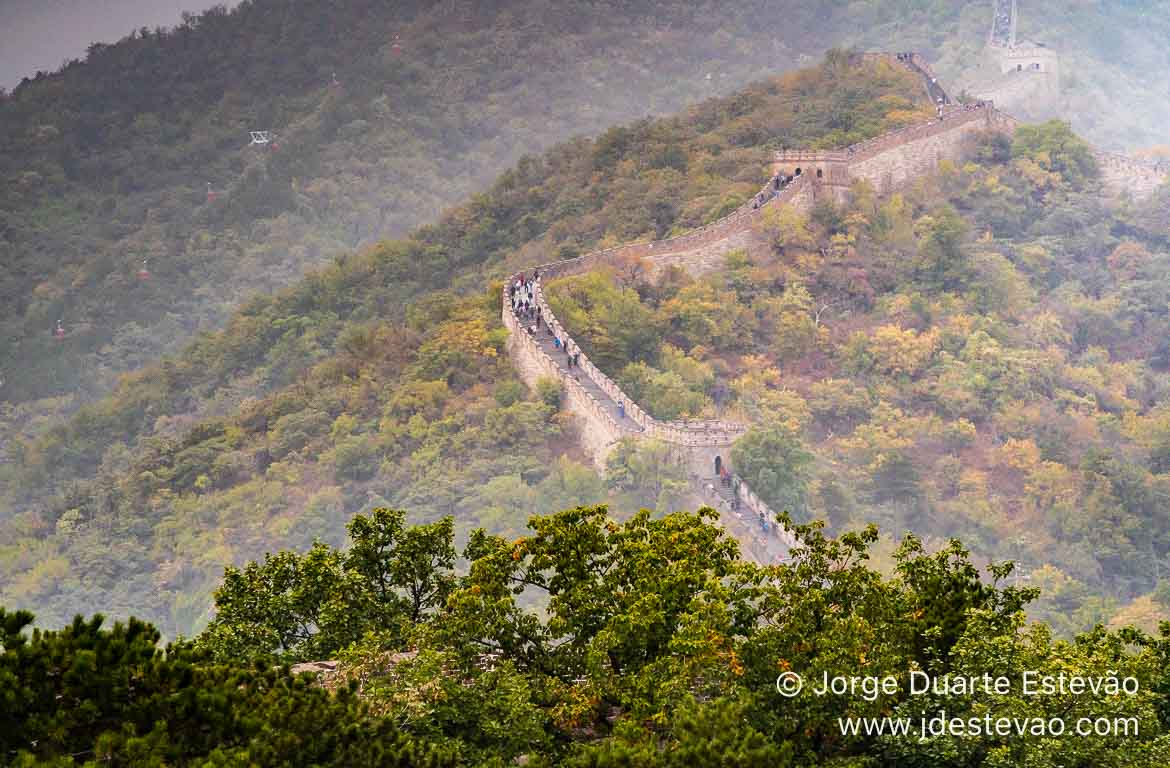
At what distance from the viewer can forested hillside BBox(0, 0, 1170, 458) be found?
12638 cm

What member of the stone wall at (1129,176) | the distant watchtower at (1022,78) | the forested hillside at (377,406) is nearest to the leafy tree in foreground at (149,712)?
the forested hillside at (377,406)

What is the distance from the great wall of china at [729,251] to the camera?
186 feet

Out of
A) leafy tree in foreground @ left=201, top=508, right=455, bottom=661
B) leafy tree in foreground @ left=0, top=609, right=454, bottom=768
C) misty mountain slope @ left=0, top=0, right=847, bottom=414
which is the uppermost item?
leafy tree in foreground @ left=0, top=609, right=454, bottom=768

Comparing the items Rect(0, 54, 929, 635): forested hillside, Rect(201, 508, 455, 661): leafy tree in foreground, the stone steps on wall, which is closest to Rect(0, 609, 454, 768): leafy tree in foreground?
Rect(201, 508, 455, 661): leafy tree in foreground

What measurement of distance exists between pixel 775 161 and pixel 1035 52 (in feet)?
173

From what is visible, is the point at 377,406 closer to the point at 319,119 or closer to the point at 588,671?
the point at 588,671

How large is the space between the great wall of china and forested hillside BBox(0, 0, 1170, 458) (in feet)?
130

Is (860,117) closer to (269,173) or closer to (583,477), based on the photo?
(583,477)

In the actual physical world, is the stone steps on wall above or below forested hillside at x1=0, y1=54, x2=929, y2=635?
above

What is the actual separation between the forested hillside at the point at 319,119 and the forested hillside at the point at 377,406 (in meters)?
26.2

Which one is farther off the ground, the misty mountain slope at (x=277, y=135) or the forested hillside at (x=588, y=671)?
the forested hillside at (x=588, y=671)

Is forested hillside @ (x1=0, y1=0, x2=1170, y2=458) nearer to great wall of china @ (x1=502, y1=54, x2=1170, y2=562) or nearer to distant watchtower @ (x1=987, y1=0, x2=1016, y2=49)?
distant watchtower @ (x1=987, y1=0, x2=1016, y2=49)

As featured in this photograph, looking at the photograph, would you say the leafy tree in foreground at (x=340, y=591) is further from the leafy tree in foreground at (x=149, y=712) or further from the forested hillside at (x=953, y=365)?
the forested hillside at (x=953, y=365)

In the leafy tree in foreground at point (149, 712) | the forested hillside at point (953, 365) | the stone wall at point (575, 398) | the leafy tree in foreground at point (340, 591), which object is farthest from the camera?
the forested hillside at point (953, 365)
